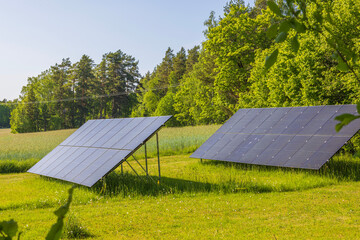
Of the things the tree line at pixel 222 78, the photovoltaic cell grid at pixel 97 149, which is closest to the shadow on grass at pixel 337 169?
the tree line at pixel 222 78

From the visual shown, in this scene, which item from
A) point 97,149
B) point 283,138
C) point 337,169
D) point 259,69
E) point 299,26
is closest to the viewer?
point 299,26

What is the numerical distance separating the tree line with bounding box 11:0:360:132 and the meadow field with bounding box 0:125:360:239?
121 inches

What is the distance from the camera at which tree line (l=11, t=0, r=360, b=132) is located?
52.4ft

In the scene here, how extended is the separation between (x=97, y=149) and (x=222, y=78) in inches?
908

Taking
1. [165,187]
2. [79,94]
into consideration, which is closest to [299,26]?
[165,187]

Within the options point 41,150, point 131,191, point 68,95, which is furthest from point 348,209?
point 68,95

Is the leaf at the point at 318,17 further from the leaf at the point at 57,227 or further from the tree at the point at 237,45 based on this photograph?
the tree at the point at 237,45

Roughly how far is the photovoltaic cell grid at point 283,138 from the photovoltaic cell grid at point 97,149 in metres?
3.35

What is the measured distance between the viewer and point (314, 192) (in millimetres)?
9625

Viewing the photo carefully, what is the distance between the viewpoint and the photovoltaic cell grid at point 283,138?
36.9ft

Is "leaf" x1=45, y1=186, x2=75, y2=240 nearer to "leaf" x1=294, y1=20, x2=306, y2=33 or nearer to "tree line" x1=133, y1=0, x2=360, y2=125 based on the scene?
"tree line" x1=133, y1=0, x2=360, y2=125

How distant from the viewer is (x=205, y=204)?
8875 millimetres

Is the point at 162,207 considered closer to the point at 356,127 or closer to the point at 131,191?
the point at 131,191

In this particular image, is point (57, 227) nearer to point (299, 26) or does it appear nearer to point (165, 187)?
point (299, 26)
